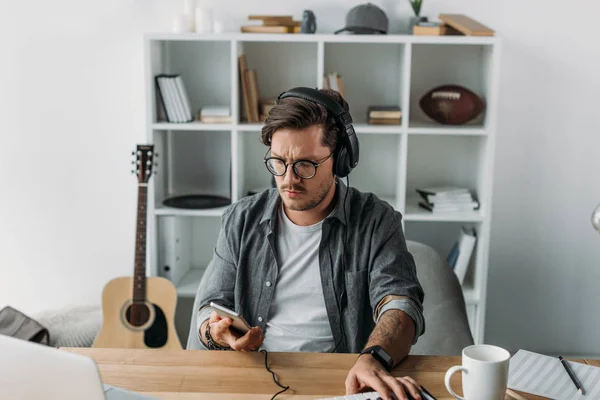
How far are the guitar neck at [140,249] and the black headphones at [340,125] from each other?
1.20 m

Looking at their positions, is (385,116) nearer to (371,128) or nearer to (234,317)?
(371,128)

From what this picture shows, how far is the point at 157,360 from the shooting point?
1.53 meters

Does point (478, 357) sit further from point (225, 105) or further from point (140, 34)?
point (140, 34)

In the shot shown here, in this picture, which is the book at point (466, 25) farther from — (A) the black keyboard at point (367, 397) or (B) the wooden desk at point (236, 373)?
(A) the black keyboard at point (367, 397)

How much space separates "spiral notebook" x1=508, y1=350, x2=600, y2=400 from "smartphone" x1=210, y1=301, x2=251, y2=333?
553 mm

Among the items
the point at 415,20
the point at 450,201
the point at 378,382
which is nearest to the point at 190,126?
the point at 415,20

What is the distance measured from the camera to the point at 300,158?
1.78 metres

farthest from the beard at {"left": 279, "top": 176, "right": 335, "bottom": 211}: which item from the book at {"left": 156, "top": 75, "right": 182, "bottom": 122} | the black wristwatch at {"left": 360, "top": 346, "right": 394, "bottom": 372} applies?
the book at {"left": 156, "top": 75, "right": 182, "bottom": 122}

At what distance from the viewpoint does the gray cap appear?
286cm

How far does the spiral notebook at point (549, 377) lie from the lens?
53.1 inches

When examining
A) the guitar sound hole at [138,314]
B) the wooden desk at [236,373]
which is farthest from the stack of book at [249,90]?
the wooden desk at [236,373]

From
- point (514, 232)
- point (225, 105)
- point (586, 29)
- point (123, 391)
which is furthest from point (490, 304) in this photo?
point (123, 391)

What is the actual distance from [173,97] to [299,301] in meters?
1.37

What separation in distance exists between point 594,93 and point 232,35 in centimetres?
157
